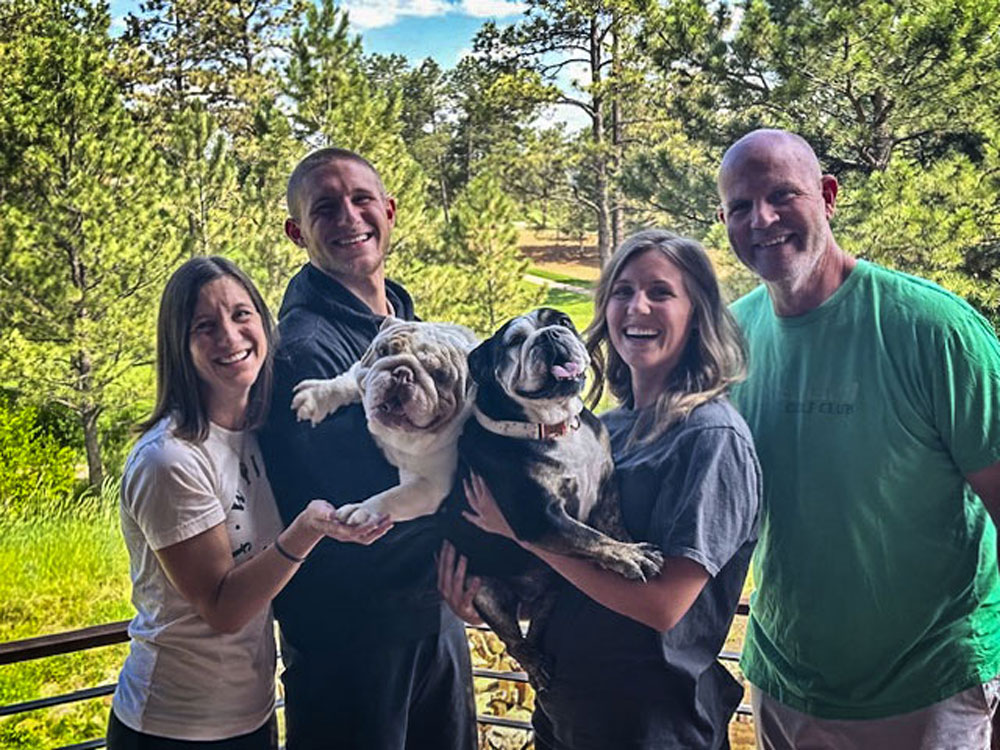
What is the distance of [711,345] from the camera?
1486mm

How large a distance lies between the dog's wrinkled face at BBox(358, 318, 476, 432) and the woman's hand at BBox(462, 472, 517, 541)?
0.41ft

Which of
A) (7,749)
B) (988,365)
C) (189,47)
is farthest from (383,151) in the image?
(7,749)

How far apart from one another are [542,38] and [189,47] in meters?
0.95

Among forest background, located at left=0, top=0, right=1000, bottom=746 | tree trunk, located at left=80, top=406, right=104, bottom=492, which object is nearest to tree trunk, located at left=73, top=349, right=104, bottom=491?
tree trunk, located at left=80, top=406, right=104, bottom=492

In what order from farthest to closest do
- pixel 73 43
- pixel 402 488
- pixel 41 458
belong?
pixel 41 458, pixel 73 43, pixel 402 488

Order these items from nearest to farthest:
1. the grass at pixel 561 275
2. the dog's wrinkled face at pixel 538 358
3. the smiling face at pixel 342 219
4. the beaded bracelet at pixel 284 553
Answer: the dog's wrinkled face at pixel 538 358
the beaded bracelet at pixel 284 553
the smiling face at pixel 342 219
the grass at pixel 561 275

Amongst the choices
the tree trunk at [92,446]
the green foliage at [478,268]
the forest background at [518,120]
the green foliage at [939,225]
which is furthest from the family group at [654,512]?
the tree trunk at [92,446]

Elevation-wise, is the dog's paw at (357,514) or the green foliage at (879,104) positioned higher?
the green foliage at (879,104)

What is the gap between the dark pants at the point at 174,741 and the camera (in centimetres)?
146

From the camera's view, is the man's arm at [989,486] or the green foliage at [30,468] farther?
the green foliage at [30,468]

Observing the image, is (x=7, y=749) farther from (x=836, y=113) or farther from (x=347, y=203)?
(x=836, y=113)

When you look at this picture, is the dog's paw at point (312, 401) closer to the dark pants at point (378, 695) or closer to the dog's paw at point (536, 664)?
the dark pants at point (378, 695)

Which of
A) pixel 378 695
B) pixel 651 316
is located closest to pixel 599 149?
pixel 651 316

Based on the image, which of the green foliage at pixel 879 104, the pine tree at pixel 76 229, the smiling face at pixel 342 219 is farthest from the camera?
the pine tree at pixel 76 229
